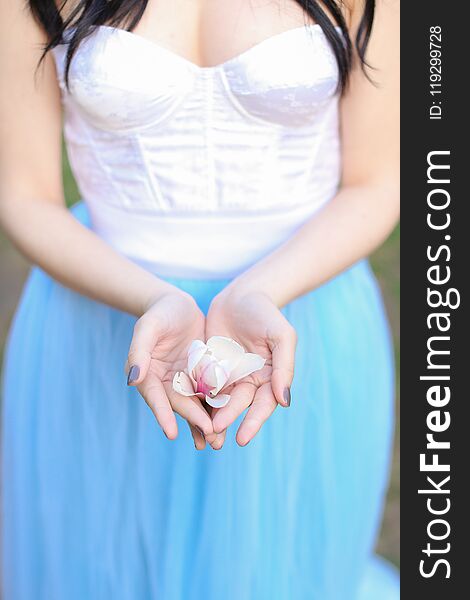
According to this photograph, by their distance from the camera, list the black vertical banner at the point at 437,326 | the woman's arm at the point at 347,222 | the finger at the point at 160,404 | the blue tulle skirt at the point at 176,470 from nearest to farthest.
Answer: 1. the finger at the point at 160,404
2. the woman's arm at the point at 347,222
3. the blue tulle skirt at the point at 176,470
4. the black vertical banner at the point at 437,326

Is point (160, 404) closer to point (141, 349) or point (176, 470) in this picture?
point (141, 349)

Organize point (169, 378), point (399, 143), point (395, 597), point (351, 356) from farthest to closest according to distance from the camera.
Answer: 1. point (395, 597)
2. point (351, 356)
3. point (399, 143)
4. point (169, 378)

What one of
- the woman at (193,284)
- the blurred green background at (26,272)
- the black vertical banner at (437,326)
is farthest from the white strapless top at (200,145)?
the blurred green background at (26,272)

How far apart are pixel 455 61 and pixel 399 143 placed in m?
0.28

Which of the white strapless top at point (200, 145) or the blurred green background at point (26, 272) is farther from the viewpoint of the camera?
the blurred green background at point (26, 272)

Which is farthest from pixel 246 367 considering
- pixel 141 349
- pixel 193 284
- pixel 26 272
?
pixel 26 272

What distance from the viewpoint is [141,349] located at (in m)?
1.18

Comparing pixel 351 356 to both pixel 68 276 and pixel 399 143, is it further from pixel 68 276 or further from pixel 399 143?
pixel 68 276

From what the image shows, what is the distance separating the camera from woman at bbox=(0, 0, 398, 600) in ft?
4.41

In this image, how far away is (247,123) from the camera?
1413mm

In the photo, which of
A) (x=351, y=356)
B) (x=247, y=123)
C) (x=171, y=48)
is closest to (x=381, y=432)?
(x=351, y=356)

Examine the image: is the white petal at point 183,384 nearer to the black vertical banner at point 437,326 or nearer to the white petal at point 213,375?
the white petal at point 213,375

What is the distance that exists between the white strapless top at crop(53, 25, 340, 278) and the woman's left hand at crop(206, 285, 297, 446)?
0.64 ft

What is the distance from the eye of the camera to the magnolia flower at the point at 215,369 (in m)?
1.17
